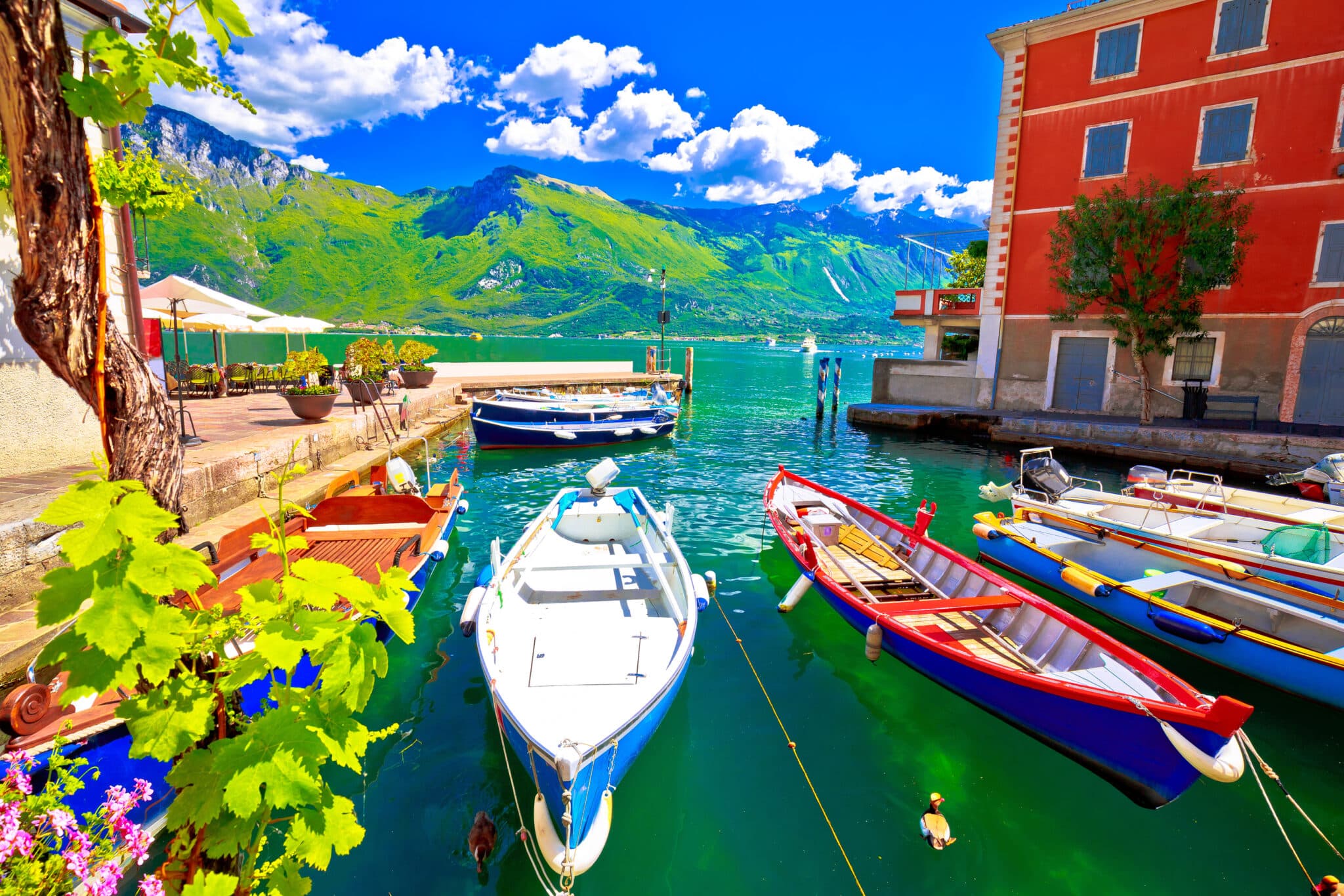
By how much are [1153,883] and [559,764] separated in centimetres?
469

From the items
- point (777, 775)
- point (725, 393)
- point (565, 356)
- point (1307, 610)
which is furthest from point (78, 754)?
point (565, 356)

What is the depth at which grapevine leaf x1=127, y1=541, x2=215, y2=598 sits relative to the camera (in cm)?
178

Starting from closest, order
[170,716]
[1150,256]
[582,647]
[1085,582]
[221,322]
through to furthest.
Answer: [170,716] < [582,647] < [1085,582] < [221,322] < [1150,256]

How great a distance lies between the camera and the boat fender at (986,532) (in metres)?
10.4

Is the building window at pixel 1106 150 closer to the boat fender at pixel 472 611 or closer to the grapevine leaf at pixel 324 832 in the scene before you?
the boat fender at pixel 472 611

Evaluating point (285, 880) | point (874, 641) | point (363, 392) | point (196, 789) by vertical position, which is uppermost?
point (363, 392)

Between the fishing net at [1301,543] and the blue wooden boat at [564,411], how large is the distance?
17.9m

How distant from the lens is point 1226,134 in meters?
20.5

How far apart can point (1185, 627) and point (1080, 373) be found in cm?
2013

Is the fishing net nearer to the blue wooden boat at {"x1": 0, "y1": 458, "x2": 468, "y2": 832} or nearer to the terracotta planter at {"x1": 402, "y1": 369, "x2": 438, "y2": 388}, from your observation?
the blue wooden boat at {"x1": 0, "y1": 458, "x2": 468, "y2": 832}

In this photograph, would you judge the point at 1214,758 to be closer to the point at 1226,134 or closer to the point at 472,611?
the point at 472,611

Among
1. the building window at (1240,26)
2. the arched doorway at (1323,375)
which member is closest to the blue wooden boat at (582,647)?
the arched doorway at (1323,375)

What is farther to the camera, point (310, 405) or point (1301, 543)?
point (310, 405)

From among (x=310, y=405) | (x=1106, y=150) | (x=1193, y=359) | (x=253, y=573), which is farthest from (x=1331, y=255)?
(x=310, y=405)
